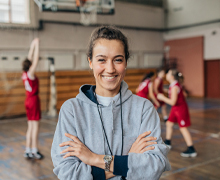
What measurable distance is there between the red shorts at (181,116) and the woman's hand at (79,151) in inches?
133

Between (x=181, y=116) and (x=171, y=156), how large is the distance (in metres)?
0.69

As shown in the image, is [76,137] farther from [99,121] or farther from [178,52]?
[178,52]

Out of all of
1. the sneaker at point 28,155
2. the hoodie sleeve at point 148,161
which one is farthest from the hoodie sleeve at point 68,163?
the sneaker at point 28,155

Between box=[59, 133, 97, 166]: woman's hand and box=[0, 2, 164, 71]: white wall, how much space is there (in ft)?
24.2

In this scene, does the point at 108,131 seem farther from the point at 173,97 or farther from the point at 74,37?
the point at 74,37

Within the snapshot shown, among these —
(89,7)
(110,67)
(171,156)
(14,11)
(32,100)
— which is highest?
(89,7)

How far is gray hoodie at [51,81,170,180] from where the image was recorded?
4.52ft

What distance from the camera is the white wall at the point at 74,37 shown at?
9977mm

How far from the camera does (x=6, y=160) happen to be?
439 centimetres

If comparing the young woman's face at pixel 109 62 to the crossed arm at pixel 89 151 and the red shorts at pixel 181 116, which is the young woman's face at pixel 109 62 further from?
the red shorts at pixel 181 116

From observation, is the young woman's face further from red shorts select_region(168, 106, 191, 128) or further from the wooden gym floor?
red shorts select_region(168, 106, 191, 128)

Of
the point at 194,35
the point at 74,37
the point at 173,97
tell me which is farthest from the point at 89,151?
the point at 194,35

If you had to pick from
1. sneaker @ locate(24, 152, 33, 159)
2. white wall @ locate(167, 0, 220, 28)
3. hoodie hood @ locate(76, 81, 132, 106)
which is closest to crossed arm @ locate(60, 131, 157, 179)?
hoodie hood @ locate(76, 81, 132, 106)

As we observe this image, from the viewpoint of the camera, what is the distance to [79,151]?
139 cm
